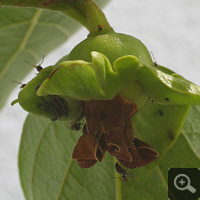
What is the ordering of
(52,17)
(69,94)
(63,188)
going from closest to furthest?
(69,94)
(63,188)
(52,17)

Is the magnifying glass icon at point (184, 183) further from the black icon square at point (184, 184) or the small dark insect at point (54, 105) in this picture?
the small dark insect at point (54, 105)

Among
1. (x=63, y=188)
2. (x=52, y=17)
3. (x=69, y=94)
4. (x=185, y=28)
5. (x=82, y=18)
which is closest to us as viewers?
(x=69, y=94)

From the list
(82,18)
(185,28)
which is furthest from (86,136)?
(185,28)

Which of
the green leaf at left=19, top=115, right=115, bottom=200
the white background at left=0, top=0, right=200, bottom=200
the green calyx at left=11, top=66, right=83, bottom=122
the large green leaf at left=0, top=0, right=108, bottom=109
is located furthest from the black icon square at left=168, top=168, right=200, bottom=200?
the white background at left=0, top=0, right=200, bottom=200

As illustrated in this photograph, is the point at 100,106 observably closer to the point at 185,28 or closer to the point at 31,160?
the point at 31,160

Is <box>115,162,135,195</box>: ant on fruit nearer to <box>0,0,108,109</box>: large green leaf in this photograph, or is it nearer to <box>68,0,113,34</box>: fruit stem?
<box>68,0,113,34</box>: fruit stem

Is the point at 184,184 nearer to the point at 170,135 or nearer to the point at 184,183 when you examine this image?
the point at 184,183
